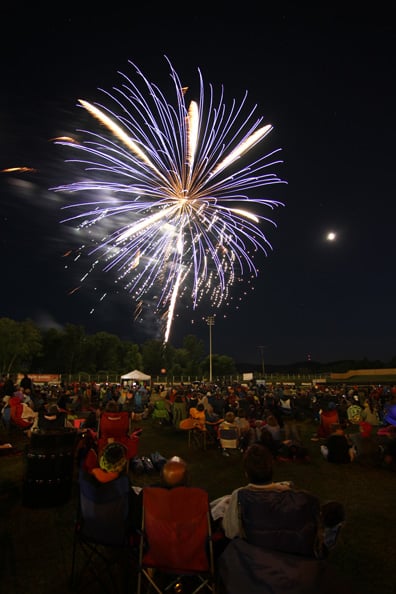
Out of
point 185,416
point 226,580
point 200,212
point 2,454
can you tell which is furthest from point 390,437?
point 200,212

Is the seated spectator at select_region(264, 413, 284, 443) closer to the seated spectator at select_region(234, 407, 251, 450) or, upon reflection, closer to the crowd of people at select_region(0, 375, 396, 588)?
the crowd of people at select_region(0, 375, 396, 588)

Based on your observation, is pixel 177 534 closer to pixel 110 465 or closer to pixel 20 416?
pixel 110 465

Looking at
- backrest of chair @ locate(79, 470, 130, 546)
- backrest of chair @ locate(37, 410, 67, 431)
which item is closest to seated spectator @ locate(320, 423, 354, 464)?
backrest of chair @ locate(79, 470, 130, 546)

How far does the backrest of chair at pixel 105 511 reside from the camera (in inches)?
144

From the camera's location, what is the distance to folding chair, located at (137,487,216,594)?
318 centimetres

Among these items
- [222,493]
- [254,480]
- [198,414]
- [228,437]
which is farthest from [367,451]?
[254,480]

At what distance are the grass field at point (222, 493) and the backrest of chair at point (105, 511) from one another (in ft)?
2.34

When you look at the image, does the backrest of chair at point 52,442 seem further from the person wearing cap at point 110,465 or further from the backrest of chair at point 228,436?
the backrest of chair at point 228,436

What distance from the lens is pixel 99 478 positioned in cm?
380

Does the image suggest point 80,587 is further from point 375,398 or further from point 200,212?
point 375,398

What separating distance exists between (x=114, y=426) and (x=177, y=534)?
5.19 m

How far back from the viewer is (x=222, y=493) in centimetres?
671

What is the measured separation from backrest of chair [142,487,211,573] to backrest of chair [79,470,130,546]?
1.63ft

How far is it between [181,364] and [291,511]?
108 metres
